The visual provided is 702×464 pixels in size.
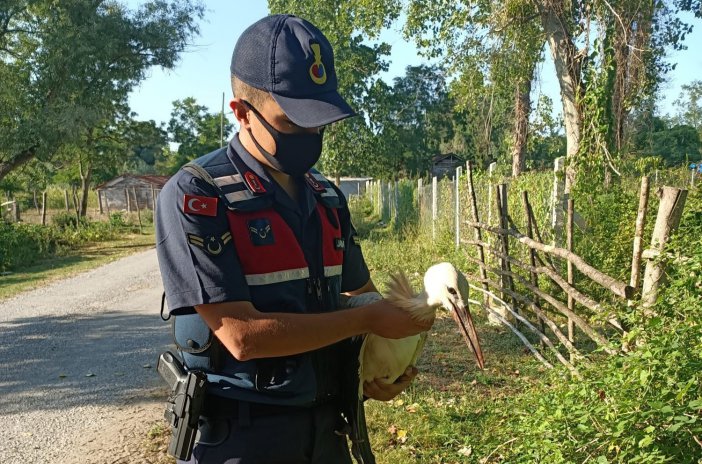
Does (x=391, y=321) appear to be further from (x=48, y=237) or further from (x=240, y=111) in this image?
(x=48, y=237)

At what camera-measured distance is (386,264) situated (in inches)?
516

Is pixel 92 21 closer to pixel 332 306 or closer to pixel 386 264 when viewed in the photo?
pixel 386 264

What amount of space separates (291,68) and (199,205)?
45 centimetres

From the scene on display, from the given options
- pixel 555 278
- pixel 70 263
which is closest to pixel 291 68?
pixel 555 278

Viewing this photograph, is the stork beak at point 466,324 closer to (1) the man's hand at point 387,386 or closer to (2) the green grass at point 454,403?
(1) the man's hand at point 387,386

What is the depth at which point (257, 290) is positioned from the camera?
1722 mm

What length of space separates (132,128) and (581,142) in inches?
1017

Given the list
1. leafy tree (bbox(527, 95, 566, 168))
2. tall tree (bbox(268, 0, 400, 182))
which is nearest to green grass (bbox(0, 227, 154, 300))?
tall tree (bbox(268, 0, 400, 182))

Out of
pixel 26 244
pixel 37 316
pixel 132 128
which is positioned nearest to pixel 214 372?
pixel 37 316

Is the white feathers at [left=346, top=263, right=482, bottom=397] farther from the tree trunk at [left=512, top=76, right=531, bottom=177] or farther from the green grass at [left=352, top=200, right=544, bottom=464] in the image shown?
the tree trunk at [left=512, top=76, right=531, bottom=177]

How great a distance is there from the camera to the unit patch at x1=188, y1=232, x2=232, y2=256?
162 cm

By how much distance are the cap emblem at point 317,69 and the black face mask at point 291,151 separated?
16 centimetres

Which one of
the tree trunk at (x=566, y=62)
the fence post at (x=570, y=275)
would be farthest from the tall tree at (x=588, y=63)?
the fence post at (x=570, y=275)

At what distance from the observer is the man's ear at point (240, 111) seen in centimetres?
184
